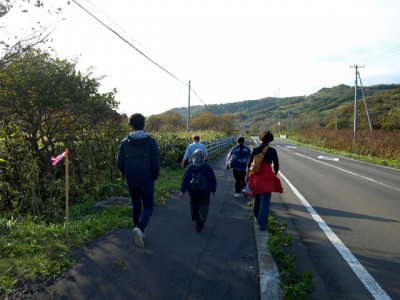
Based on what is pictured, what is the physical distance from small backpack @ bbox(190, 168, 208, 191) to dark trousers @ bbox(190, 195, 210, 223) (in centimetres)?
18

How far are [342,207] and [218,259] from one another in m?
4.87

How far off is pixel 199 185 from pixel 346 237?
2.69 meters

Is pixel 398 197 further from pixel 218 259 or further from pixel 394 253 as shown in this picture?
pixel 218 259

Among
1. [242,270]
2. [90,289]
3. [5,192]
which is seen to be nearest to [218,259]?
[242,270]

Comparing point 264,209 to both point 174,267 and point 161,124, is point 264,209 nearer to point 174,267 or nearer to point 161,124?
point 174,267

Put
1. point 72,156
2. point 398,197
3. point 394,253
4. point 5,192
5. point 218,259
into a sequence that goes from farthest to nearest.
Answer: point 398,197 < point 72,156 < point 5,192 < point 394,253 < point 218,259

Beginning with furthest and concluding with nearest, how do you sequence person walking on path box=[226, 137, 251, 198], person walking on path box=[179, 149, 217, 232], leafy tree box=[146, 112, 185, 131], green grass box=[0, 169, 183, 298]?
leafy tree box=[146, 112, 185, 131]
person walking on path box=[226, 137, 251, 198]
person walking on path box=[179, 149, 217, 232]
green grass box=[0, 169, 183, 298]

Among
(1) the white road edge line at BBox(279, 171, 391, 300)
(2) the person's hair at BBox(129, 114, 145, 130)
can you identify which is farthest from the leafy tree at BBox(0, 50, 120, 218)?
(1) the white road edge line at BBox(279, 171, 391, 300)

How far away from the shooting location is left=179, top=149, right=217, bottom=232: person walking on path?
19.8 feet

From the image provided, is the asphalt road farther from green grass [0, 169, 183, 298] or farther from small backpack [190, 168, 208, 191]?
green grass [0, 169, 183, 298]

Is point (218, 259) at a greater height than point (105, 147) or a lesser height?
lesser

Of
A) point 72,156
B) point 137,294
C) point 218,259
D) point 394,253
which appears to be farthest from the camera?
point 72,156

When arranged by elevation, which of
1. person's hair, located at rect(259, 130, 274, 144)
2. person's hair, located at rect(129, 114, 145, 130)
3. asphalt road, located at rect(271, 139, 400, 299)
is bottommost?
asphalt road, located at rect(271, 139, 400, 299)

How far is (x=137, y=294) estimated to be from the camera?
3555 millimetres
